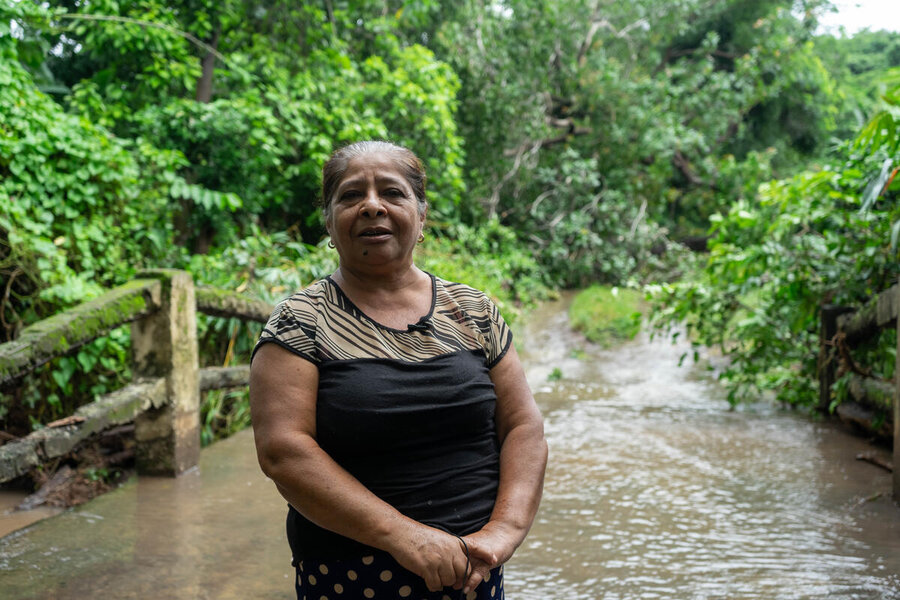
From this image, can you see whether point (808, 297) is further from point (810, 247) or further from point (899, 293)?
point (899, 293)

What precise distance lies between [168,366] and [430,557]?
9.00 ft

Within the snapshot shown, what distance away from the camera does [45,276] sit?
4.12 meters

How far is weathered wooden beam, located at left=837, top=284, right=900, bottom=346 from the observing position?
3.88 m

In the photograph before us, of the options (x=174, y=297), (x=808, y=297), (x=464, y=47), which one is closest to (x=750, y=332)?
(x=808, y=297)

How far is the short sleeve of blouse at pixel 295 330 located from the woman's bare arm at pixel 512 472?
1.49 feet

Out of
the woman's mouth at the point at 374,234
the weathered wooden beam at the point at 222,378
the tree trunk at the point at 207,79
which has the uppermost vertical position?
the tree trunk at the point at 207,79

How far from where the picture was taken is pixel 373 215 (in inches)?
66.7

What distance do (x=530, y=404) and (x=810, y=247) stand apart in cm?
434

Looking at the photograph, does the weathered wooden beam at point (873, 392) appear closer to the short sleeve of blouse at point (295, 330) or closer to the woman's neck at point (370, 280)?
the woman's neck at point (370, 280)

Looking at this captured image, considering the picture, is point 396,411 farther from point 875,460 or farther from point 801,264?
point 801,264

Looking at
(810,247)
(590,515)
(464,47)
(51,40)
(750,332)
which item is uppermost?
(464,47)

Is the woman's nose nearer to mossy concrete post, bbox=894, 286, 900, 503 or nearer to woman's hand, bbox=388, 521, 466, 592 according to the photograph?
woman's hand, bbox=388, 521, 466, 592

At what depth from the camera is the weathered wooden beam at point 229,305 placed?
13.7 feet

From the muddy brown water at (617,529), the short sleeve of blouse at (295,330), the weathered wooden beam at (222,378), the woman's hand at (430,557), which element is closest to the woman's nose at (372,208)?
the short sleeve of blouse at (295,330)
